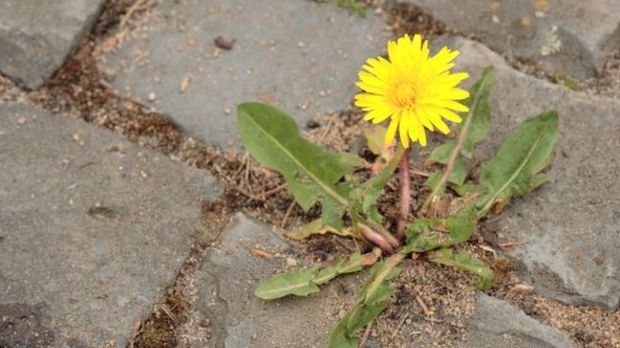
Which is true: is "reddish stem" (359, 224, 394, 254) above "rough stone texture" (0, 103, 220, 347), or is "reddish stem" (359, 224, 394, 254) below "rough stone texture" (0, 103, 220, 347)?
above

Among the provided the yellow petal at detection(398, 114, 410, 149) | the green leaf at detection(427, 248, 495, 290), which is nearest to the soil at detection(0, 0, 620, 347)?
the green leaf at detection(427, 248, 495, 290)

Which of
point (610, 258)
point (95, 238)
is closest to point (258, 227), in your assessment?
point (95, 238)

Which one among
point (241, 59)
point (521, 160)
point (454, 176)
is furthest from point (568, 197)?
point (241, 59)

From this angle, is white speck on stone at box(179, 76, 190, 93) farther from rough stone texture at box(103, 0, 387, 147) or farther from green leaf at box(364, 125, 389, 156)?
green leaf at box(364, 125, 389, 156)

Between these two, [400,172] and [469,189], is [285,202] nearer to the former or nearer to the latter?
[400,172]

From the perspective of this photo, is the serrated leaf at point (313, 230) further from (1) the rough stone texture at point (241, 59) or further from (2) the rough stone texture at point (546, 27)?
(2) the rough stone texture at point (546, 27)
